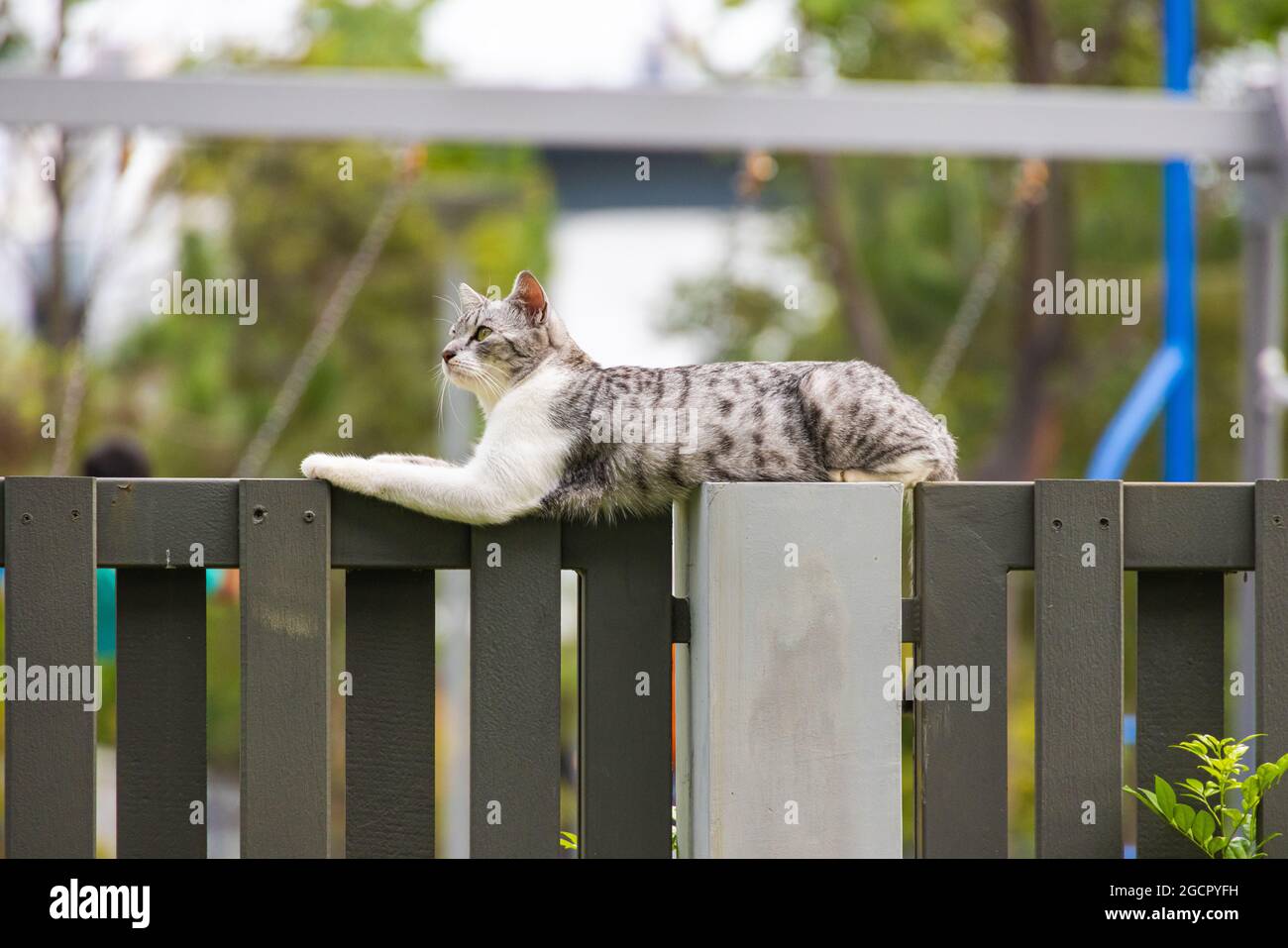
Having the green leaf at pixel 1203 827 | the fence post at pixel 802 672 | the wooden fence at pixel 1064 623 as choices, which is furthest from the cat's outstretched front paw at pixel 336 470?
the green leaf at pixel 1203 827

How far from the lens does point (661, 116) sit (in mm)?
5395

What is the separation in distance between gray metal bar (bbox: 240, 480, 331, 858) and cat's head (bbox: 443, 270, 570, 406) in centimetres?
91

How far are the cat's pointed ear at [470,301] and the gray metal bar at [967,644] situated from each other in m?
1.40

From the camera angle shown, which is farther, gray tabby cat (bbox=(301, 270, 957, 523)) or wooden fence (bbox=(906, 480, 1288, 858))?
gray tabby cat (bbox=(301, 270, 957, 523))

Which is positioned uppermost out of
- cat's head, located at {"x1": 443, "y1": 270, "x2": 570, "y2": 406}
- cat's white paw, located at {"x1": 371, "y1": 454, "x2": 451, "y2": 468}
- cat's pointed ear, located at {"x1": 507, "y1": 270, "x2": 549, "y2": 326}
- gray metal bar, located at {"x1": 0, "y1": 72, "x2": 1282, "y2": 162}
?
gray metal bar, located at {"x1": 0, "y1": 72, "x2": 1282, "y2": 162}

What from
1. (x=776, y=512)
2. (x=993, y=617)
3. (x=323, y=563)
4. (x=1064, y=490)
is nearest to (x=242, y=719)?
(x=323, y=563)

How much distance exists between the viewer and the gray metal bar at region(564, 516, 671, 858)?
8.71 ft

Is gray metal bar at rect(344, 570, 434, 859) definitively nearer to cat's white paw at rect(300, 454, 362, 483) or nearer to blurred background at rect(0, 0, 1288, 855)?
cat's white paw at rect(300, 454, 362, 483)

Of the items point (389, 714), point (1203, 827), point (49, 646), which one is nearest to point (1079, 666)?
point (1203, 827)

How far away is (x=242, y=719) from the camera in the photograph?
251 centimetres

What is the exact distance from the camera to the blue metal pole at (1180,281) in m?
5.94

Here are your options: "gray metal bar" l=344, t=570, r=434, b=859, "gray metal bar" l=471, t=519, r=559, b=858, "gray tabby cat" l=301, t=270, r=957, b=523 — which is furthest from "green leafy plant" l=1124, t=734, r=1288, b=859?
"gray metal bar" l=344, t=570, r=434, b=859

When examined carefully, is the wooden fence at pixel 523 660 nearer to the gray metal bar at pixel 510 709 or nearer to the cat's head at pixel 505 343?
the gray metal bar at pixel 510 709
